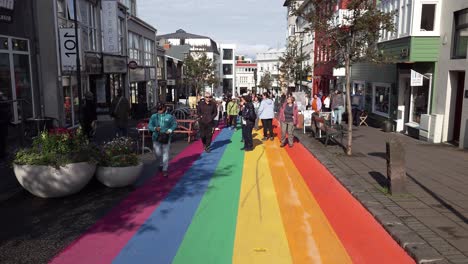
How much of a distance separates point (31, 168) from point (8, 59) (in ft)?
29.8

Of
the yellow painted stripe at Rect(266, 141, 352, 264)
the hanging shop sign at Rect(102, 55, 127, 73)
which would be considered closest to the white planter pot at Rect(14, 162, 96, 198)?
the yellow painted stripe at Rect(266, 141, 352, 264)

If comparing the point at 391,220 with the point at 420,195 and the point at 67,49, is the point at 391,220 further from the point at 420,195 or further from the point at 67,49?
the point at 67,49

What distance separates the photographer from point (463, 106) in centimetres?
1354

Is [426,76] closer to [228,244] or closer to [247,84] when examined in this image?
[228,244]

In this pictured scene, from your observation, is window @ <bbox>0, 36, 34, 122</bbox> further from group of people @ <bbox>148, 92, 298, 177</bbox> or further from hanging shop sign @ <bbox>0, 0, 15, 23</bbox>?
group of people @ <bbox>148, 92, 298, 177</bbox>

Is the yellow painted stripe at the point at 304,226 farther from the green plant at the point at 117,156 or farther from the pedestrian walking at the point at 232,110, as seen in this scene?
the pedestrian walking at the point at 232,110

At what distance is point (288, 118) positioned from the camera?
569 inches

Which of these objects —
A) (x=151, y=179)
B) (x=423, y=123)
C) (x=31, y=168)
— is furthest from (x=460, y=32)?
(x=31, y=168)

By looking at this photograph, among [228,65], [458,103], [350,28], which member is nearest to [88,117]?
[350,28]

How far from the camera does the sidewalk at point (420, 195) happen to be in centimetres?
538

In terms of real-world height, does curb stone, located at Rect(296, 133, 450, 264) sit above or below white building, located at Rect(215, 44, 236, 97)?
below

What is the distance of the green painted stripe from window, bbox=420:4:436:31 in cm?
1033

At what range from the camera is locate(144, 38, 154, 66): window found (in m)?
37.4

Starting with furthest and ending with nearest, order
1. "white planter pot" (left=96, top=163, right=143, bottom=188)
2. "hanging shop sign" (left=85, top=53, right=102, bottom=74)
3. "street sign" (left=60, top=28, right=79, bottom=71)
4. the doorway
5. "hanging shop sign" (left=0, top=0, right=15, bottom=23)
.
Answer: "hanging shop sign" (left=85, top=53, right=102, bottom=74) → "street sign" (left=60, top=28, right=79, bottom=71) → the doorway → "hanging shop sign" (left=0, top=0, right=15, bottom=23) → "white planter pot" (left=96, top=163, right=143, bottom=188)
